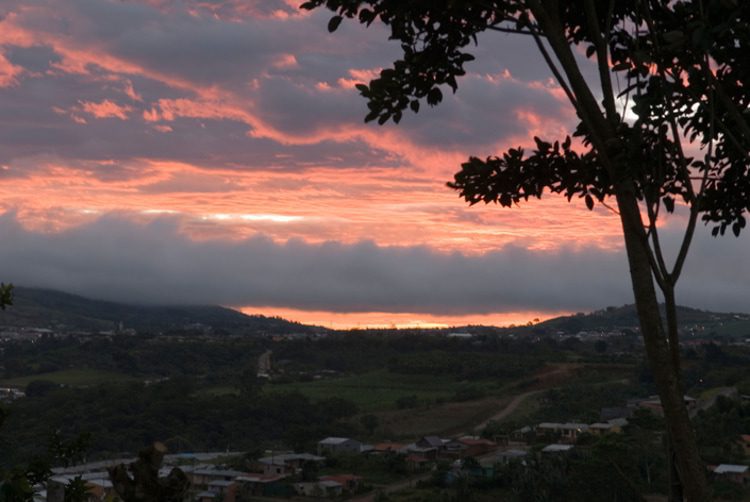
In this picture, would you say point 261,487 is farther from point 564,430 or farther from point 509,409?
point 509,409

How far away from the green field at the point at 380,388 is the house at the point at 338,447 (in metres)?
18.1

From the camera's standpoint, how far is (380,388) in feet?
300

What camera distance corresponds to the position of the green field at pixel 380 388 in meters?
83.2

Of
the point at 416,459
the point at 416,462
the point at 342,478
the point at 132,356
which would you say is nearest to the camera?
the point at 342,478

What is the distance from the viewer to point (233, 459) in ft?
192

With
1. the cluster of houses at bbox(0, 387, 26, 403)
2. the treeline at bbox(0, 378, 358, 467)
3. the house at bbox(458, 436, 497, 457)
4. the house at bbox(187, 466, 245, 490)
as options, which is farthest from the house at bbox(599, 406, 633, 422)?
the cluster of houses at bbox(0, 387, 26, 403)

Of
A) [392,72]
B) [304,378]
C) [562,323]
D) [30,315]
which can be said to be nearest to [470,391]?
[304,378]

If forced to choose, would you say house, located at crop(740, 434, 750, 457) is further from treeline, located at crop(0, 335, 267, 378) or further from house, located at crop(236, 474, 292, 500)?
treeline, located at crop(0, 335, 267, 378)

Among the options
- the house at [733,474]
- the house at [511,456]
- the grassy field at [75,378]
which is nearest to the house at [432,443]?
the house at [511,456]

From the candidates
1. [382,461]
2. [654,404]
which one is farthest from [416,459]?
[654,404]

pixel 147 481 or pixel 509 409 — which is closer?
pixel 147 481

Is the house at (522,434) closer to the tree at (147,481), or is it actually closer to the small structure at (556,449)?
the small structure at (556,449)

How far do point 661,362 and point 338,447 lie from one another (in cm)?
5482

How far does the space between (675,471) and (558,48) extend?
105 inches
